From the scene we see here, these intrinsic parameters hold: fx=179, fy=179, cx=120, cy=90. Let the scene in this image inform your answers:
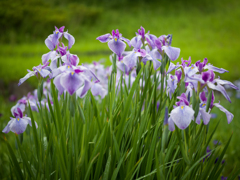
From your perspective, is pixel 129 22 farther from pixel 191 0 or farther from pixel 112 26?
pixel 191 0

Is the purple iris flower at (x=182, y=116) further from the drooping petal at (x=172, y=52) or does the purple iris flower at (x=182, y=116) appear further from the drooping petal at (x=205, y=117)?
the drooping petal at (x=172, y=52)

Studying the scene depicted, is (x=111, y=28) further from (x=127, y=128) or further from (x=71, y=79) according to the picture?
(x=71, y=79)

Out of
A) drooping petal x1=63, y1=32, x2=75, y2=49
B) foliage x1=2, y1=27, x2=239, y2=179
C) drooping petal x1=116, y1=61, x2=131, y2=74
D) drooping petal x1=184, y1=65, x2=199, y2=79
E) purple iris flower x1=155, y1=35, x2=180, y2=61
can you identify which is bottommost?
foliage x1=2, y1=27, x2=239, y2=179

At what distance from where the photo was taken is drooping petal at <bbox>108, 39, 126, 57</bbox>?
66cm

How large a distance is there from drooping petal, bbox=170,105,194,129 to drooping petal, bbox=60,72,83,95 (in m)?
0.25

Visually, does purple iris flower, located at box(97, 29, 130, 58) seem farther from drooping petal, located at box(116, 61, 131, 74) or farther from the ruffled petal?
drooping petal, located at box(116, 61, 131, 74)

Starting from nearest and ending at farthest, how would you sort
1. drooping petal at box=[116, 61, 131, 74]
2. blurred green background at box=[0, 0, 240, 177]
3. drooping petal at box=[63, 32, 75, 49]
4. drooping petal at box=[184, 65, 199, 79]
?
drooping petal at box=[184, 65, 199, 79] → drooping petal at box=[63, 32, 75, 49] → drooping petal at box=[116, 61, 131, 74] → blurred green background at box=[0, 0, 240, 177]

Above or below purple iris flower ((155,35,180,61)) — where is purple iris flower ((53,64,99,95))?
below

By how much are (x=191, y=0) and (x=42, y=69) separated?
8.89 metres

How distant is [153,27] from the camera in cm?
539

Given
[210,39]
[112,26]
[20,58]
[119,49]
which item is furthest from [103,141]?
[210,39]

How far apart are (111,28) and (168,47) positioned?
185 inches

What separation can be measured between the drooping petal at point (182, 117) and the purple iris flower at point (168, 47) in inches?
8.2

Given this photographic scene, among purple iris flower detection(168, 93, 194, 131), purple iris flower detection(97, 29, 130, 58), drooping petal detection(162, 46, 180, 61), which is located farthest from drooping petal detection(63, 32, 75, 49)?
purple iris flower detection(168, 93, 194, 131)
